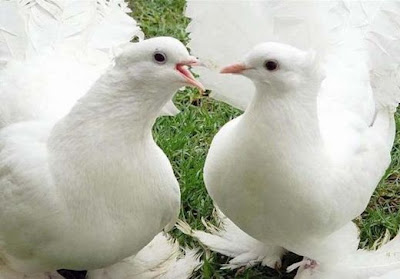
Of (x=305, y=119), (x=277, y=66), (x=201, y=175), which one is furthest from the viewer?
(x=201, y=175)

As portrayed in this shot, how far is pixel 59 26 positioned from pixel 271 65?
1275mm

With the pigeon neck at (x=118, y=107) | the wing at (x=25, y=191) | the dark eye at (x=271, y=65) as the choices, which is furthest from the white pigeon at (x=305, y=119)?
the wing at (x=25, y=191)

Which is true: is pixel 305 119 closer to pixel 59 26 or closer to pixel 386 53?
pixel 386 53

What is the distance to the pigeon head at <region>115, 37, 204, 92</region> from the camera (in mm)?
2783

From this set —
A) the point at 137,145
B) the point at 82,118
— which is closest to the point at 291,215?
the point at 137,145

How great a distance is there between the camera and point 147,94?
2.83m

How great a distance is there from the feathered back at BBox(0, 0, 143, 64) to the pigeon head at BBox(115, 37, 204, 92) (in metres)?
1.00

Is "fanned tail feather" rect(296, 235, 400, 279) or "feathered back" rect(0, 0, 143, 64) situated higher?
"feathered back" rect(0, 0, 143, 64)

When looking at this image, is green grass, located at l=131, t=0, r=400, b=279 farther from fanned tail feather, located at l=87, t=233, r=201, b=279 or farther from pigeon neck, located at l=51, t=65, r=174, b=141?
pigeon neck, located at l=51, t=65, r=174, b=141

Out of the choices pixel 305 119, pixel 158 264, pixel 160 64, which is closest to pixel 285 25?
pixel 305 119

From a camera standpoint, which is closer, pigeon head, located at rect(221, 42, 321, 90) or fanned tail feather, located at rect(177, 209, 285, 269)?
pigeon head, located at rect(221, 42, 321, 90)

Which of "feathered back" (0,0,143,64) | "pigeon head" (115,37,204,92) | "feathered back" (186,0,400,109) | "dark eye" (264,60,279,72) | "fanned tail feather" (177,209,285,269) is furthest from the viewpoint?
"fanned tail feather" (177,209,285,269)

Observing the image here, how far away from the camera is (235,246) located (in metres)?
3.97

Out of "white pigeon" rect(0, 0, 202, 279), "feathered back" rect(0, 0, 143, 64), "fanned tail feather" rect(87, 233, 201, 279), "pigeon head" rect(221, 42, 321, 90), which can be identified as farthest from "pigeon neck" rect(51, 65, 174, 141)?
"fanned tail feather" rect(87, 233, 201, 279)
